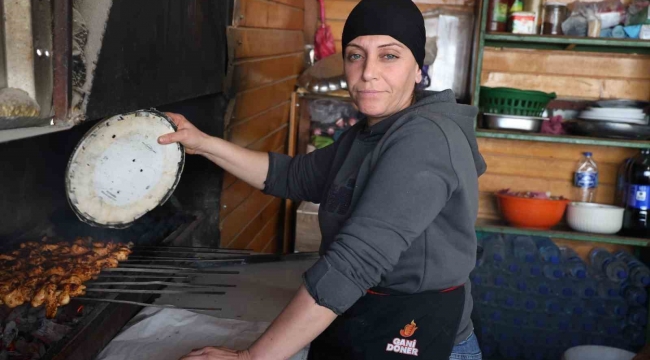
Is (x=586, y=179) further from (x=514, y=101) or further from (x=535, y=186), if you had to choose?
(x=514, y=101)

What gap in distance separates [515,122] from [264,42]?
5.21 feet

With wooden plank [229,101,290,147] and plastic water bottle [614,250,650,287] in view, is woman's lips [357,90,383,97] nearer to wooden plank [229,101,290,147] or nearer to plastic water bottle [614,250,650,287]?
wooden plank [229,101,290,147]

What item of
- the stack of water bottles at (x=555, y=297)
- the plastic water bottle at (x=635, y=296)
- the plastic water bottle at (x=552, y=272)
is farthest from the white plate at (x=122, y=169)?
the plastic water bottle at (x=635, y=296)

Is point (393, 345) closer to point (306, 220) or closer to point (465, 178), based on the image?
point (465, 178)

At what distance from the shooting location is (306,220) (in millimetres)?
3875

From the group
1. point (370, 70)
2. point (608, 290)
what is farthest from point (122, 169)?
point (608, 290)

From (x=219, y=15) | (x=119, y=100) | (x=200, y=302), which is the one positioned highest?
(x=219, y=15)

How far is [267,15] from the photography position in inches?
131

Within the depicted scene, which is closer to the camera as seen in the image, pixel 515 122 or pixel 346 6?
pixel 515 122

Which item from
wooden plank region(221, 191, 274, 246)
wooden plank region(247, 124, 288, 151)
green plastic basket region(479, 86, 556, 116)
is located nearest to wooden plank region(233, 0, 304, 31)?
wooden plank region(247, 124, 288, 151)

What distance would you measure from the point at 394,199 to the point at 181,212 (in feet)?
4.82

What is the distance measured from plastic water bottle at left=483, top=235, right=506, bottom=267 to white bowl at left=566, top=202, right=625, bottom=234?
0.46 m

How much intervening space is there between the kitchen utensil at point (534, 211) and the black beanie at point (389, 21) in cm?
257

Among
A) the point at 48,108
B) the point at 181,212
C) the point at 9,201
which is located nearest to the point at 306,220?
the point at 181,212
